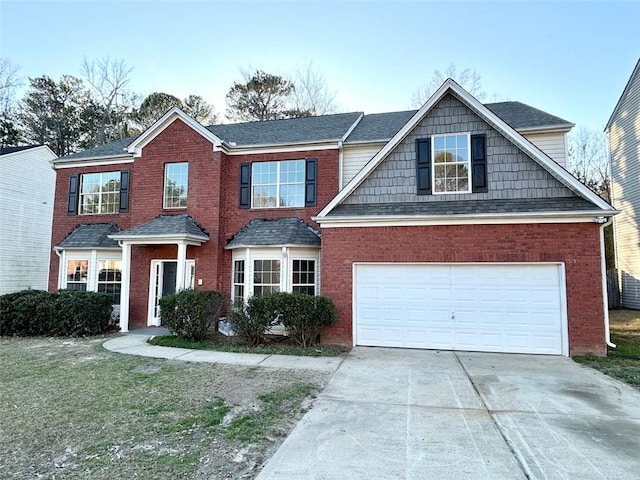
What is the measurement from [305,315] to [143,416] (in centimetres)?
496

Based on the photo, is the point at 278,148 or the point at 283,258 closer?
the point at 283,258

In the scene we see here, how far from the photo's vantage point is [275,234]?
12016mm

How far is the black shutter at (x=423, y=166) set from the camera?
10289mm

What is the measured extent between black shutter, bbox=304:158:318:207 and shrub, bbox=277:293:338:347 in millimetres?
4094

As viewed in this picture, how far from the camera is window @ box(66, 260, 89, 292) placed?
14078mm

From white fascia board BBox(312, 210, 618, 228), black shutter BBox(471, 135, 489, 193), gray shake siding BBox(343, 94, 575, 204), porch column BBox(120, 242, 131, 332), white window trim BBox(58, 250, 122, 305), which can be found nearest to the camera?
white fascia board BBox(312, 210, 618, 228)

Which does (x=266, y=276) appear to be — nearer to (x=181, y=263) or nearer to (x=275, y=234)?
(x=275, y=234)

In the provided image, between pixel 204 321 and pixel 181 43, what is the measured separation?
35.7ft

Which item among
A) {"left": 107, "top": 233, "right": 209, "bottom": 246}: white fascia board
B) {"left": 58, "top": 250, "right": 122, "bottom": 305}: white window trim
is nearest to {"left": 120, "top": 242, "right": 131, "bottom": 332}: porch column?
{"left": 107, "top": 233, "right": 209, "bottom": 246}: white fascia board

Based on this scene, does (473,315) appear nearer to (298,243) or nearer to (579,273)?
(579,273)

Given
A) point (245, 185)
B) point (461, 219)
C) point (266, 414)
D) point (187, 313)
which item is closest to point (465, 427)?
point (266, 414)

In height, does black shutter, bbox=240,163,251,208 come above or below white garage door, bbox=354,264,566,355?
above

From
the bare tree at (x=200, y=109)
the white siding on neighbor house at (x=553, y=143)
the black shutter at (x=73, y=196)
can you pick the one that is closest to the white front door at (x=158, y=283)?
the black shutter at (x=73, y=196)

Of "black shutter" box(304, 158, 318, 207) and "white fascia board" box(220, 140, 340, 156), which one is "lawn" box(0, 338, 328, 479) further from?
"white fascia board" box(220, 140, 340, 156)
